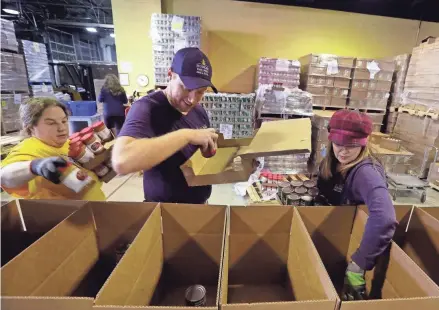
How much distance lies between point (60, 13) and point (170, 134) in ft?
37.8

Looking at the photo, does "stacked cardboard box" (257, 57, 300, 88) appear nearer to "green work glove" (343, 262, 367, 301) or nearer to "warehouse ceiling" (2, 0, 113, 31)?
"green work glove" (343, 262, 367, 301)

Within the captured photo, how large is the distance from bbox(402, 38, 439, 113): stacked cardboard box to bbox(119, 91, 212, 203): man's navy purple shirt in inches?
189

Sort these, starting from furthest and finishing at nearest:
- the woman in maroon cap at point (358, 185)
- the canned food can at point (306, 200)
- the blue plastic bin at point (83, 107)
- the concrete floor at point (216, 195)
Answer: the blue plastic bin at point (83, 107) → the concrete floor at point (216, 195) → the canned food can at point (306, 200) → the woman in maroon cap at point (358, 185)

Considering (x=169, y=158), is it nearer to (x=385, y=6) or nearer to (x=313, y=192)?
(x=313, y=192)

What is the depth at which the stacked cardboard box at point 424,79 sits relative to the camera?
13.4 ft

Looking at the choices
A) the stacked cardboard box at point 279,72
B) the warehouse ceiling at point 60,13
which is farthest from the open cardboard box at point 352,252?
the warehouse ceiling at point 60,13

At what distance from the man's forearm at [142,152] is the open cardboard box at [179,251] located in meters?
0.25

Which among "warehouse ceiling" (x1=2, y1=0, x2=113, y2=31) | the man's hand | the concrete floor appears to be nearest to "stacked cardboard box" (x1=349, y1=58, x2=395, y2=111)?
the concrete floor

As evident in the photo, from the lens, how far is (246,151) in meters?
1.10

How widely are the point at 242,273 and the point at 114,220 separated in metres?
0.68

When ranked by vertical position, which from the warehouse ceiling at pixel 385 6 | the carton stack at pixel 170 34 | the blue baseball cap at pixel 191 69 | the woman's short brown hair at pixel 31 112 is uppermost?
the warehouse ceiling at pixel 385 6

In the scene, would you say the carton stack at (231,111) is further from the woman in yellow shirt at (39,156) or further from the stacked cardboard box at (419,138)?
the stacked cardboard box at (419,138)

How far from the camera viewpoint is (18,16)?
7.95 meters

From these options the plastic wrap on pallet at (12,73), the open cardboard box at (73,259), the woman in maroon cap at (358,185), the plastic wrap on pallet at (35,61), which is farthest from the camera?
the plastic wrap on pallet at (35,61)
